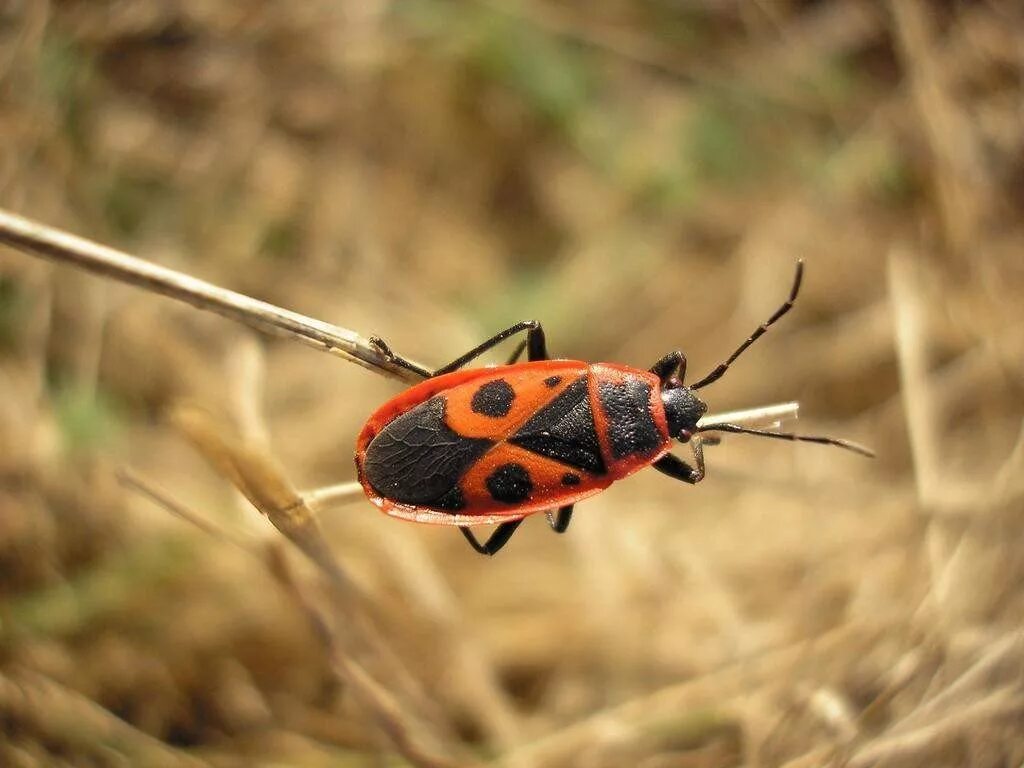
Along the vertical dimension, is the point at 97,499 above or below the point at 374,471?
below

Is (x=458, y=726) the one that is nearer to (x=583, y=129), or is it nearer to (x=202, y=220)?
(x=202, y=220)

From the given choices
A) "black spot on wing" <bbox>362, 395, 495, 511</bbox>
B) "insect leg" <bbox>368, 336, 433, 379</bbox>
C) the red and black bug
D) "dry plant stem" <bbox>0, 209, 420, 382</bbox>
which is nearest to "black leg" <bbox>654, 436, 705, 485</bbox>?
the red and black bug

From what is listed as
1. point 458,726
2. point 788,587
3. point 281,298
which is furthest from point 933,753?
point 281,298

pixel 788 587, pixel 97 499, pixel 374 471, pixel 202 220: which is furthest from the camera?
pixel 202 220

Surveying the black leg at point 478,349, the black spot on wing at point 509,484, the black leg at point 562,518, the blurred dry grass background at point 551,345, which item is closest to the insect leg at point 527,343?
the black leg at point 478,349

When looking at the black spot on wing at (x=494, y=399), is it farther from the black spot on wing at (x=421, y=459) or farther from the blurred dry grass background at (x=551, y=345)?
the blurred dry grass background at (x=551, y=345)

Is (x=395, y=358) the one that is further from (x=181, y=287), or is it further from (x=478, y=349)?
(x=181, y=287)

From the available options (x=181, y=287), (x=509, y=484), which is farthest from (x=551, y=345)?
(x=181, y=287)
